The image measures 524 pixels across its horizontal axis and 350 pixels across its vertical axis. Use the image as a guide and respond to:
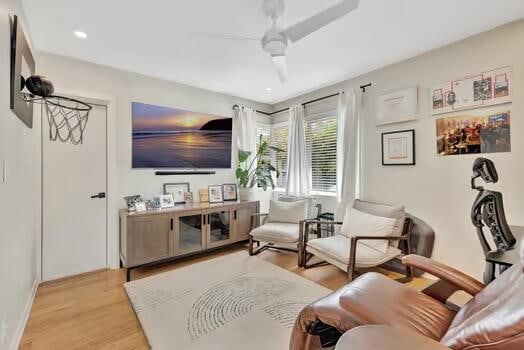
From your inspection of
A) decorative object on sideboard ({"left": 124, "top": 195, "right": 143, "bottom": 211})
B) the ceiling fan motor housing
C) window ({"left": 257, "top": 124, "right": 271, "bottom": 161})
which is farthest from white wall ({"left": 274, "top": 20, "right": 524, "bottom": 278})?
decorative object on sideboard ({"left": 124, "top": 195, "right": 143, "bottom": 211})

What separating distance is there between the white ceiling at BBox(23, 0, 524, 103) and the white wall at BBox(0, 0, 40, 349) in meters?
0.56

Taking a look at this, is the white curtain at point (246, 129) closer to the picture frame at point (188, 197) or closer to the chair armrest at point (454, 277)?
the picture frame at point (188, 197)

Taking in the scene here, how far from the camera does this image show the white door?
275 cm

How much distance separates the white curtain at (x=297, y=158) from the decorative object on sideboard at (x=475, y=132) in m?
1.86

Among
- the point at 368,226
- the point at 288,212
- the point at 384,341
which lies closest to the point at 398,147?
the point at 368,226

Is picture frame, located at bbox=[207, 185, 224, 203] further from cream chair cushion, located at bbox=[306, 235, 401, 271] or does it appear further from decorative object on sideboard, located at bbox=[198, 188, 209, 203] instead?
cream chair cushion, located at bbox=[306, 235, 401, 271]

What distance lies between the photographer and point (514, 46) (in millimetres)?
2234

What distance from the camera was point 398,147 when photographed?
3.01 m

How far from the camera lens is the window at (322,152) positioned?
3.87 m

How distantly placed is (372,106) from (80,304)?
3.82 metres

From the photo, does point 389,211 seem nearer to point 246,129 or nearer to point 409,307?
point 409,307

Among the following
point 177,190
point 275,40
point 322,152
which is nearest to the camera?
point 275,40

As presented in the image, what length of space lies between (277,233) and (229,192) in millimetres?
1158

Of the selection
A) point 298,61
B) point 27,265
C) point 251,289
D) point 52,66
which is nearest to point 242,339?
point 251,289
